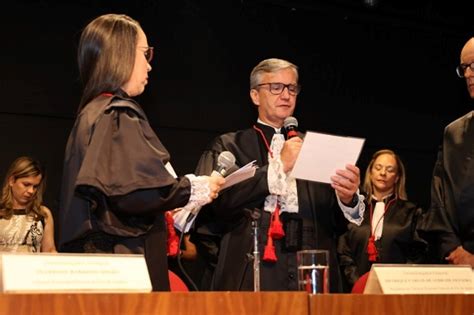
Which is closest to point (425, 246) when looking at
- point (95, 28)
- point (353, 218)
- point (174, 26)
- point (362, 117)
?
point (362, 117)

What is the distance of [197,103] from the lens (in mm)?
5531

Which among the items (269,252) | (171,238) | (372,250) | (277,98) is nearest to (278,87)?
(277,98)

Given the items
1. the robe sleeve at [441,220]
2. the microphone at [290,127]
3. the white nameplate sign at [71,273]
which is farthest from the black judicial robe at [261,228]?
the white nameplate sign at [71,273]

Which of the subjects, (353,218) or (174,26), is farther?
(174,26)

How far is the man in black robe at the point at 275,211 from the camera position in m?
3.14

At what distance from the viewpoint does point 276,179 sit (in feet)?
10.3

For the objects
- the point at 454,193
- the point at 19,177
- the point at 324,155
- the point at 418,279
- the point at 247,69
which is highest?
the point at 247,69

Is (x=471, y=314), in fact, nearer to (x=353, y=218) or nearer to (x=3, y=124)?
(x=353, y=218)

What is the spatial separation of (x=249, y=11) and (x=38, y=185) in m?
2.04

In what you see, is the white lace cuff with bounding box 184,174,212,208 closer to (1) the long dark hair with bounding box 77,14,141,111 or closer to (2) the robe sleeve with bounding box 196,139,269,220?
(1) the long dark hair with bounding box 77,14,141,111

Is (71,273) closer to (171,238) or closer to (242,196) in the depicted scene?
(171,238)

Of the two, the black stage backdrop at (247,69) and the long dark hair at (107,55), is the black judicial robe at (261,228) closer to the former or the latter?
the long dark hair at (107,55)

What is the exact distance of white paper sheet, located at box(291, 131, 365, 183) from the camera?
2824mm

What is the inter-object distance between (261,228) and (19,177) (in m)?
2.11
